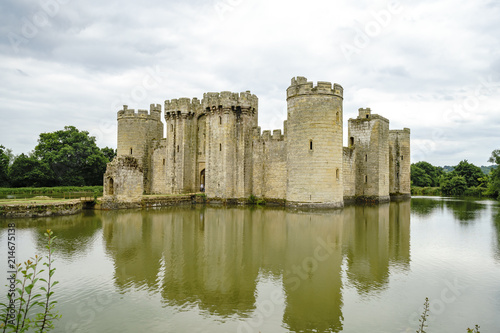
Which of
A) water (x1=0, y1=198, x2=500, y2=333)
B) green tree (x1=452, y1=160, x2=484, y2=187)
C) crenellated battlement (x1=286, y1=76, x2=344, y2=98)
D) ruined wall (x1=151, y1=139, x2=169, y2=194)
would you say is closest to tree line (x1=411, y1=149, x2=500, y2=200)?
green tree (x1=452, y1=160, x2=484, y2=187)

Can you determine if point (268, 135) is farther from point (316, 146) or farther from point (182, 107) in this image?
point (182, 107)

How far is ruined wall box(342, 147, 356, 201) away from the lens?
25.4 metres

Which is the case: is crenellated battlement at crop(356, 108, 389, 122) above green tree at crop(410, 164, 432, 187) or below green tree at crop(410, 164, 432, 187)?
above

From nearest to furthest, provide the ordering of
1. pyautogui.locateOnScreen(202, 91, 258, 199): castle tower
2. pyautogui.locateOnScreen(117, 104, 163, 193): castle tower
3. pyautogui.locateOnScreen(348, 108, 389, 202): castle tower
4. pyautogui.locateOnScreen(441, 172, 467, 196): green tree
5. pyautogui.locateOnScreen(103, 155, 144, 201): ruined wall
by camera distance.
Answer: pyautogui.locateOnScreen(103, 155, 144, 201): ruined wall < pyautogui.locateOnScreen(202, 91, 258, 199): castle tower < pyautogui.locateOnScreen(348, 108, 389, 202): castle tower < pyautogui.locateOnScreen(117, 104, 163, 193): castle tower < pyautogui.locateOnScreen(441, 172, 467, 196): green tree

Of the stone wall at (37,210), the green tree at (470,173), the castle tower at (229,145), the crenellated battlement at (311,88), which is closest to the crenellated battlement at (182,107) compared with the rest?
the castle tower at (229,145)

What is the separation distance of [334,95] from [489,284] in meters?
15.0

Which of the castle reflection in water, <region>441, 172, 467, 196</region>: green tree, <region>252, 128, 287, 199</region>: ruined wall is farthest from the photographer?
<region>441, 172, 467, 196</region>: green tree

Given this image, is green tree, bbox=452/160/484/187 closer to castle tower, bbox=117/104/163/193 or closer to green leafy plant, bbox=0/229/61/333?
castle tower, bbox=117/104/163/193

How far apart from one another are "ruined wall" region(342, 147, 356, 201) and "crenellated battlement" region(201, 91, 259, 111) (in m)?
8.29

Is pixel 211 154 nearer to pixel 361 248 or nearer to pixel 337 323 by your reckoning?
pixel 361 248

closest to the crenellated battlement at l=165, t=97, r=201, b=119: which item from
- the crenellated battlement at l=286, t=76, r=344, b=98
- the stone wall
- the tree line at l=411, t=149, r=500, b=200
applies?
the crenellated battlement at l=286, t=76, r=344, b=98

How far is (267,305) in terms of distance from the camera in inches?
240

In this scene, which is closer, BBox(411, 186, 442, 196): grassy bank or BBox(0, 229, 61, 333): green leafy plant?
BBox(0, 229, 61, 333): green leafy plant

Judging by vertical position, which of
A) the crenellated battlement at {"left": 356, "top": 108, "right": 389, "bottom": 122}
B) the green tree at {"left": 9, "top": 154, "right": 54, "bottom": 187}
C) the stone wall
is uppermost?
the crenellated battlement at {"left": 356, "top": 108, "right": 389, "bottom": 122}
